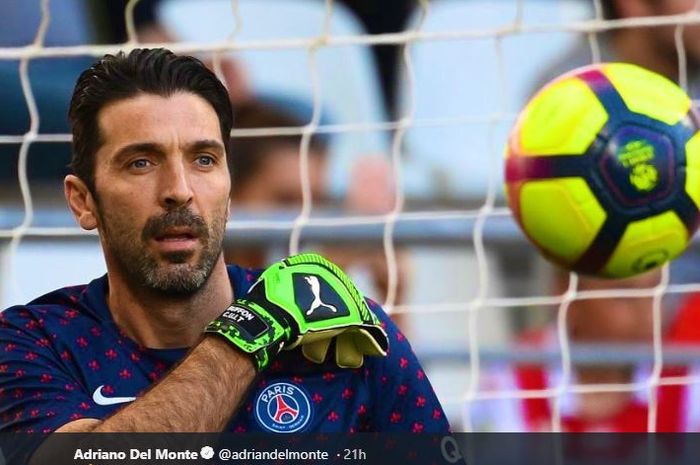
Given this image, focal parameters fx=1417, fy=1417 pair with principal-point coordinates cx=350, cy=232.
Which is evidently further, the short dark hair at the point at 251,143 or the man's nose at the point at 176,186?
the short dark hair at the point at 251,143

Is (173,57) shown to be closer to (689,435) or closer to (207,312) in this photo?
(207,312)

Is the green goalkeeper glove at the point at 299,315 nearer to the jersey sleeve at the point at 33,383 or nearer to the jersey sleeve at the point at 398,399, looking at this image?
the jersey sleeve at the point at 398,399

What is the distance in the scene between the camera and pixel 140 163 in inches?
107

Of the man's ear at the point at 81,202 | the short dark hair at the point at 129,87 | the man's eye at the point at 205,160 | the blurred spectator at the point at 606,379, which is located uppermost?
the short dark hair at the point at 129,87

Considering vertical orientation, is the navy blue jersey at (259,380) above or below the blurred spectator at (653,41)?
below

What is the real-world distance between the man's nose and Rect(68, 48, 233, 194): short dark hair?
146mm

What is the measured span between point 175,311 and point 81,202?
319 mm

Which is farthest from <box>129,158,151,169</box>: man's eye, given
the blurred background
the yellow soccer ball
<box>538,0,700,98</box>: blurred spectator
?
<box>538,0,700,98</box>: blurred spectator

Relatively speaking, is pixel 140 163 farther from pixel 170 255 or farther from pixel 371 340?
pixel 371 340

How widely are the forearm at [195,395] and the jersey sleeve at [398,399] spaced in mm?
296

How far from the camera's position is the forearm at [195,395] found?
98.9 inches

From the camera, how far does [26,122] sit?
4.96m

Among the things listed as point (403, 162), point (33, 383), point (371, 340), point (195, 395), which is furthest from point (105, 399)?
point (403, 162)
